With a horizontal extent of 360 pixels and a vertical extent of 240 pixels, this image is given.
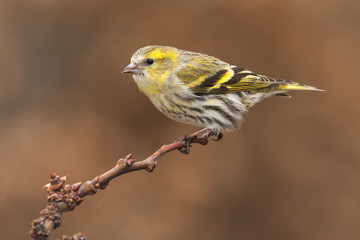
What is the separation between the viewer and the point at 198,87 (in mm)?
4195

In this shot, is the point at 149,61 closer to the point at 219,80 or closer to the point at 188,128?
the point at 219,80

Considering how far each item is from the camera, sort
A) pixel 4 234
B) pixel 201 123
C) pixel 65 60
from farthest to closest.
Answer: pixel 65 60 < pixel 4 234 < pixel 201 123

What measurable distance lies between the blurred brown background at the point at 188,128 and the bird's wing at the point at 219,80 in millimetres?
2535

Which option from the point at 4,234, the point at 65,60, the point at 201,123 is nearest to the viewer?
the point at 201,123

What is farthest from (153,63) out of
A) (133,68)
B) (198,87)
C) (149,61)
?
(198,87)

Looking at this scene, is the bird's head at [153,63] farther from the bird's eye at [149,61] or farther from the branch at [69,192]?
the branch at [69,192]

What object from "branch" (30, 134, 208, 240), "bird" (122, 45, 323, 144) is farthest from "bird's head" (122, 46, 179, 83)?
"branch" (30, 134, 208, 240)

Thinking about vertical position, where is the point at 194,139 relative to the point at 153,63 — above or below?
below

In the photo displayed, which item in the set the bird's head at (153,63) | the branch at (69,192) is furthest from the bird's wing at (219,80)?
the branch at (69,192)

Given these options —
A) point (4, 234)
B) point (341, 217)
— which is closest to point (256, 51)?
point (341, 217)

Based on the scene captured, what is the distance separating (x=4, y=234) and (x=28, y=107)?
173 cm

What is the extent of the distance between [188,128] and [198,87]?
2.76 meters

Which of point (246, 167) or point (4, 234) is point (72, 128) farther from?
point (246, 167)

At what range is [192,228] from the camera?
703 cm
